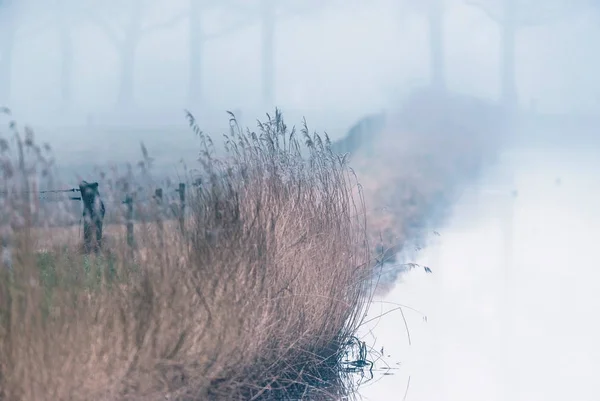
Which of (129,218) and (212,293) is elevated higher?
(129,218)

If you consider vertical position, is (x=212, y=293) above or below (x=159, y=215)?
below

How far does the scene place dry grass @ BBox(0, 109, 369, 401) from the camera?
2189 mm

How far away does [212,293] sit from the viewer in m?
2.62

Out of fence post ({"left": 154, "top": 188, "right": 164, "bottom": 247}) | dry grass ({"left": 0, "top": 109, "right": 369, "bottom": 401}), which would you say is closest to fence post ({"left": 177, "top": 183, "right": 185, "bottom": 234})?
dry grass ({"left": 0, "top": 109, "right": 369, "bottom": 401})

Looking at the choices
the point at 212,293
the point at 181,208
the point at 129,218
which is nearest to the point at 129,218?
the point at 129,218

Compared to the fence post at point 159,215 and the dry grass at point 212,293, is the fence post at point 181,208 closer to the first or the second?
the dry grass at point 212,293

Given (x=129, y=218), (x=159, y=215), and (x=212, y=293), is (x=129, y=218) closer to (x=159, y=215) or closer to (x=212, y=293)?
(x=159, y=215)

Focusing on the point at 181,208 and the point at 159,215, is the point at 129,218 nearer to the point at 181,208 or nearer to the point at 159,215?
the point at 159,215

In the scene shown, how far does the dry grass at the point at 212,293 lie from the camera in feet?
7.18

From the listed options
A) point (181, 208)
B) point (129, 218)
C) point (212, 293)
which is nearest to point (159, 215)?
point (129, 218)

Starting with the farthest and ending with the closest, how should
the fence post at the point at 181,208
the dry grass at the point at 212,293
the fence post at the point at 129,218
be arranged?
the fence post at the point at 181,208 → the fence post at the point at 129,218 → the dry grass at the point at 212,293

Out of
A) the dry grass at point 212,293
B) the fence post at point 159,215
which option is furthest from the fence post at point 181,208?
the fence post at point 159,215

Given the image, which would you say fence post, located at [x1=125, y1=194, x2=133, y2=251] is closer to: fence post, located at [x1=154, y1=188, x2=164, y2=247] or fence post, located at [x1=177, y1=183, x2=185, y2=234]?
fence post, located at [x1=154, y1=188, x2=164, y2=247]

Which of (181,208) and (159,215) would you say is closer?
(159,215)
